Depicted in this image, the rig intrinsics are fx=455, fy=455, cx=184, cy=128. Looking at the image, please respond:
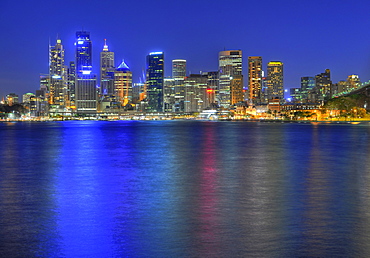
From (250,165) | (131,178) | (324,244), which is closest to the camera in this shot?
(324,244)

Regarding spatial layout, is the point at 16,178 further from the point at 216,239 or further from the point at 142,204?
the point at 216,239

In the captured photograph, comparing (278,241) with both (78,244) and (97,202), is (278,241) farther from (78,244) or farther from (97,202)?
(97,202)

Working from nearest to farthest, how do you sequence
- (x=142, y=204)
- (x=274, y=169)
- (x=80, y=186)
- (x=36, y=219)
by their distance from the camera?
(x=36, y=219) < (x=142, y=204) < (x=80, y=186) < (x=274, y=169)

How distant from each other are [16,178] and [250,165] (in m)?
15.9

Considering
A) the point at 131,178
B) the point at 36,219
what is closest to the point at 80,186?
the point at 131,178

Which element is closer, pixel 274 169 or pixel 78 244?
pixel 78 244

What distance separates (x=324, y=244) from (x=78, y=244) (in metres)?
6.39

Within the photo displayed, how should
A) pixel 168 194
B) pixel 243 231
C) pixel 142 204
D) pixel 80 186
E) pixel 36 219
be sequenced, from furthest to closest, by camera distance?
pixel 80 186 → pixel 168 194 → pixel 142 204 → pixel 36 219 → pixel 243 231

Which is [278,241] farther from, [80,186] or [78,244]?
[80,186]

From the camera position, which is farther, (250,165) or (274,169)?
(250,165)

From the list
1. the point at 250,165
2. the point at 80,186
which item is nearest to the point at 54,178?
the point at 80,186

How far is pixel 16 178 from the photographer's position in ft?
84.8

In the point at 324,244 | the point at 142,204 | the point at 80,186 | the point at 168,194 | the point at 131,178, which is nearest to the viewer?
the point at 324,244

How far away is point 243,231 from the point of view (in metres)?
13.1
